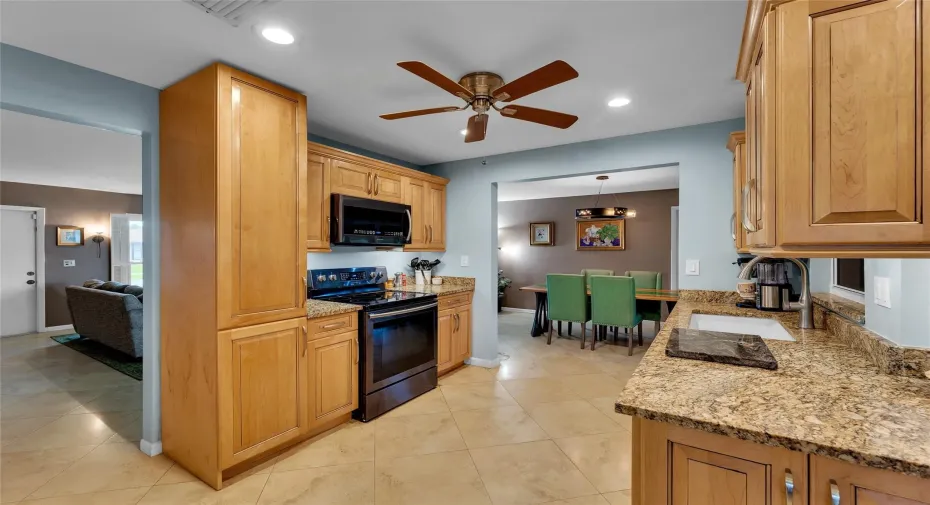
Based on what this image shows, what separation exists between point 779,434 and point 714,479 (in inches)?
8.6

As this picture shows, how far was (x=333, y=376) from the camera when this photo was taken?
2586mm

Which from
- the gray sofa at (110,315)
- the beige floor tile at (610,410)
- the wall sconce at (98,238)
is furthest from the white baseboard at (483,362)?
the wall sconce at (98,238)

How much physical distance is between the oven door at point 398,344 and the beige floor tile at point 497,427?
55 cm

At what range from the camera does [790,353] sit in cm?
147

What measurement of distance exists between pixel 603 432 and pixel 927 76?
2.36 m

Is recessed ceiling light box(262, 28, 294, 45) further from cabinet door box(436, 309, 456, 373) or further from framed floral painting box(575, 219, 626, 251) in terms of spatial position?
framed floral painting box(575, 219, 626, 251)

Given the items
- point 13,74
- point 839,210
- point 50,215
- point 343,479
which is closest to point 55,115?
point 13,74

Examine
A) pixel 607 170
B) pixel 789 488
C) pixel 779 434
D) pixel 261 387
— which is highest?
pixel 607 170

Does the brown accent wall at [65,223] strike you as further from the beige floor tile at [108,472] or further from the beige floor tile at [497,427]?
the beige floor tile at [497,427]

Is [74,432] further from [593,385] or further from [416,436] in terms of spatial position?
[593,385]

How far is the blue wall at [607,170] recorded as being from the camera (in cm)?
291

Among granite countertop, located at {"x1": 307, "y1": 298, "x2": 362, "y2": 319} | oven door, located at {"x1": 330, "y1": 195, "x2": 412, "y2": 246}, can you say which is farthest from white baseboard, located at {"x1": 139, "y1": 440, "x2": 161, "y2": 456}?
Answer: oven door, located at {"x1": 330, "y1": 195, "x2": 412, "y2": 246}

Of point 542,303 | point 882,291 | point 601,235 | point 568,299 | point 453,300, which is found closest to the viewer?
point 882,291

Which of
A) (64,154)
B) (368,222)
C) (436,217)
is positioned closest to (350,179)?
(368,222)
